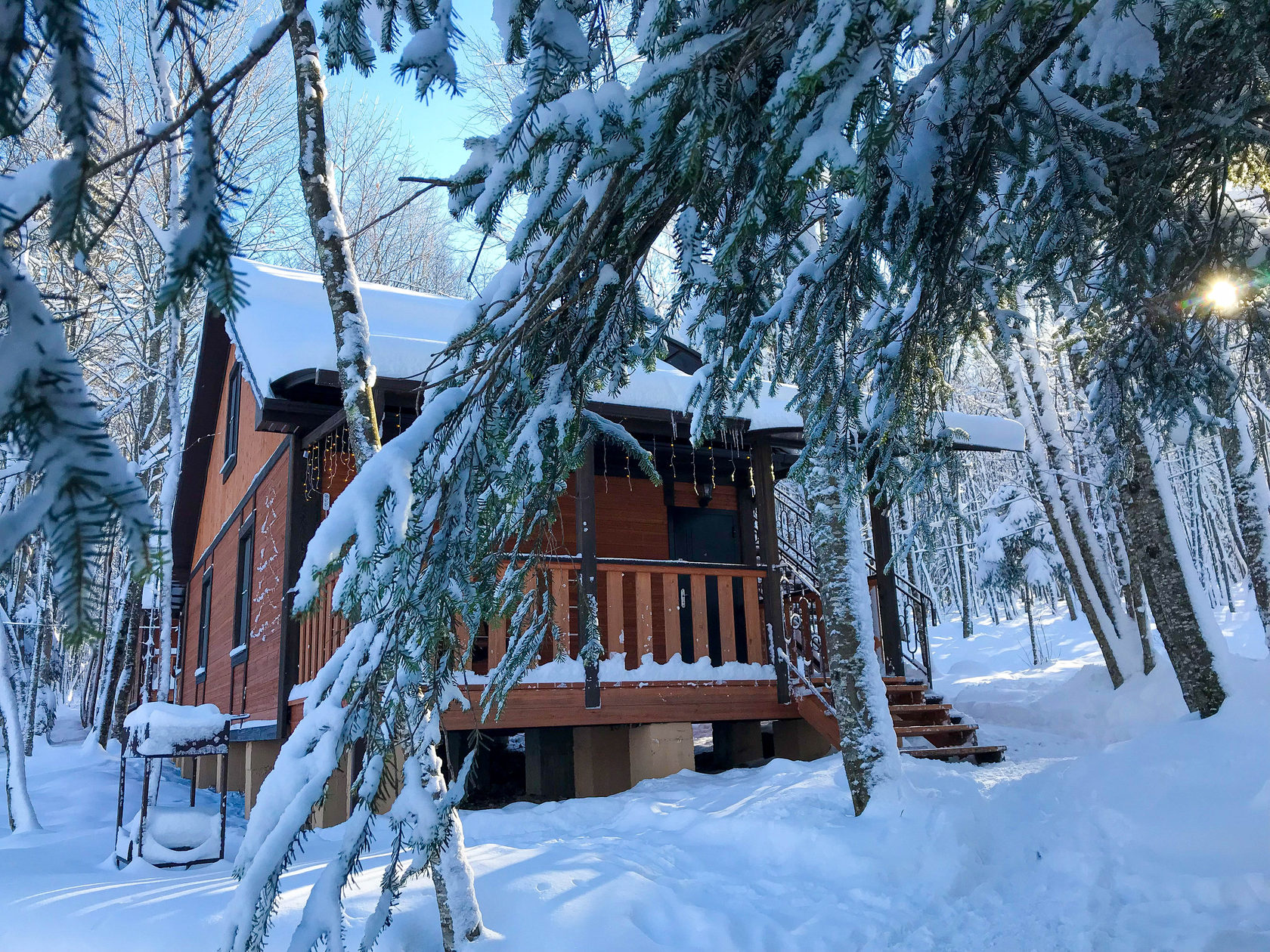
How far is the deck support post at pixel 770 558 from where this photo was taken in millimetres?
8508

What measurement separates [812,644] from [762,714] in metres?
1.90

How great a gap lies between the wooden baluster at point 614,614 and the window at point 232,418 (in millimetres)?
7049

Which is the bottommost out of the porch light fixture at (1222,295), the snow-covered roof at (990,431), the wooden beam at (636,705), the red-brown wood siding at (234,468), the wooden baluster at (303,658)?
the wooden beam at (636,705)

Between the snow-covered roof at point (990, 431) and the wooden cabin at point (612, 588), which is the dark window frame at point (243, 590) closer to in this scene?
the wooden cabin at point (612, 588)

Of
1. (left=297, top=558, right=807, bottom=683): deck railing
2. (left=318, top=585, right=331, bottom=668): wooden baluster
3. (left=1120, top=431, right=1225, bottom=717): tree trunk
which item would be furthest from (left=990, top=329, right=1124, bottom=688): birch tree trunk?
(left=318, top=585, right=331, bottom=668): wooden baluster

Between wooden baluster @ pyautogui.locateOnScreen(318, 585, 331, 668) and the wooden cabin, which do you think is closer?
wooden baluster @ pyautogui.locateOnScreen(318, 585, 331, 668)

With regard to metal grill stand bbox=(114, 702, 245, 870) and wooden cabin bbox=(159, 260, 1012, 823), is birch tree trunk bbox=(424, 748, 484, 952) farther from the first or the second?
metal grill stand bbox=(114, 702, 245, 870)

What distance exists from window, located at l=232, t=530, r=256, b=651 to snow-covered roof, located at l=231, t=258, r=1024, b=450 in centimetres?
305

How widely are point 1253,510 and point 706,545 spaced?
19.2 feet

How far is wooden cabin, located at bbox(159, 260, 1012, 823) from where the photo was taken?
7.43 m

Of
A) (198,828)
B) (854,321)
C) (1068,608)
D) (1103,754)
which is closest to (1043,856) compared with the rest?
(1103,754)

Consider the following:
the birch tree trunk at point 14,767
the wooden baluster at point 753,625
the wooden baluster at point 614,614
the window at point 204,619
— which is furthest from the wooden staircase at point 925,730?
the window at point 204,619

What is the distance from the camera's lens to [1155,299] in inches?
173

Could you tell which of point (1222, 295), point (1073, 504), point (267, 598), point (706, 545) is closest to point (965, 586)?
point (1073, 504)
